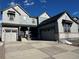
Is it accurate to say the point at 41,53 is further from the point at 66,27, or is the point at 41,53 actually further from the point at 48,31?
A: the point at 48,31

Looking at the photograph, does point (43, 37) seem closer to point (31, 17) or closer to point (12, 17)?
point (31, 17)

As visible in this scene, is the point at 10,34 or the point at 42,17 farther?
the point at 42,17

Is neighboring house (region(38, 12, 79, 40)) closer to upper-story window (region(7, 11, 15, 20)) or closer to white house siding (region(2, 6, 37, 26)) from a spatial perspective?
white house siding (region(2, 6, 37, 26))

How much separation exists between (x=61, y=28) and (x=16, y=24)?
→ 10768mm

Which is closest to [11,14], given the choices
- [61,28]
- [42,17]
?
[42,17]

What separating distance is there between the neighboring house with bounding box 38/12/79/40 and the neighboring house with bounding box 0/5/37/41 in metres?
→ 5.25

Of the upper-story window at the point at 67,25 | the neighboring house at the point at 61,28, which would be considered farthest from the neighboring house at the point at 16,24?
the upper-story window at the point at 67,25

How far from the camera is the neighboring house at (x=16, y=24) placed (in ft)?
70.3

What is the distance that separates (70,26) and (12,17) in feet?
44.9

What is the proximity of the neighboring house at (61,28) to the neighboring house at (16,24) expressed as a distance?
5.25m

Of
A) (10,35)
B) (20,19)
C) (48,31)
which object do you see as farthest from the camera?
(20,19)

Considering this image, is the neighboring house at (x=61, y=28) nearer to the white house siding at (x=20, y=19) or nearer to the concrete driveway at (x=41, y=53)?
the white house siding at (x=20, y=19)

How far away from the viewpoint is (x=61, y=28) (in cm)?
1923

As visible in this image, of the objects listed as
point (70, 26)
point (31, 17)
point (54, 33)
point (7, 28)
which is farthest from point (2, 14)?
point (70, 26)
